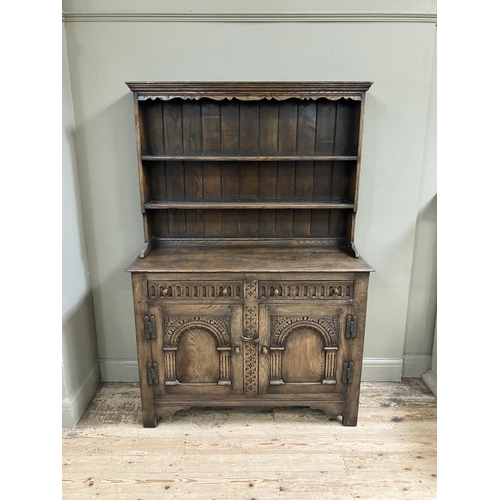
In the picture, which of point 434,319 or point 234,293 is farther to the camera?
point 434,319

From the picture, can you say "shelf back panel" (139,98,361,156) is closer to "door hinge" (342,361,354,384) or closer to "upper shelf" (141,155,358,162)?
"upper shelf" (141,155,358,162)

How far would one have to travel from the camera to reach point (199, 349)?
2152mm

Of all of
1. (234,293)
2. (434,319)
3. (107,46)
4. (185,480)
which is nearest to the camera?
(185,480)

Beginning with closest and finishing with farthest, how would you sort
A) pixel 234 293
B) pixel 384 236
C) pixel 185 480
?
pixel 185 480 < pixel 234 293 < pixel 384 236

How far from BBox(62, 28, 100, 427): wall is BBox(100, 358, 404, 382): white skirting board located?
5.3 inches

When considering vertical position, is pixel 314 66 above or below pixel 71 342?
above

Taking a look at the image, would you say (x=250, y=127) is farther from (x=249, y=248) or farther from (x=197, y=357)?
(x=197, y=357)

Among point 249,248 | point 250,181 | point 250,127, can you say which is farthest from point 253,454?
point 250,127

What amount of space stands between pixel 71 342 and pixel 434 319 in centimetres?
244

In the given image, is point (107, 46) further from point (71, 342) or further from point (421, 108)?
point (421, 108)

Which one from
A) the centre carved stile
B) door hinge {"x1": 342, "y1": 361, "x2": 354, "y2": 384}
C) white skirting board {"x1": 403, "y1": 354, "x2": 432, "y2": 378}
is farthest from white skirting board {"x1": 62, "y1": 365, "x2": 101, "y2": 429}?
white skirting board {"x1": 403, "y1": 354, "x2": 432, "y2": 378}

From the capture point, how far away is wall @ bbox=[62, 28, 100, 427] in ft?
7.28

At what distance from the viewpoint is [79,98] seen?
229 cm

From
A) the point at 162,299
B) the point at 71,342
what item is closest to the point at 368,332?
the point at 162,299
